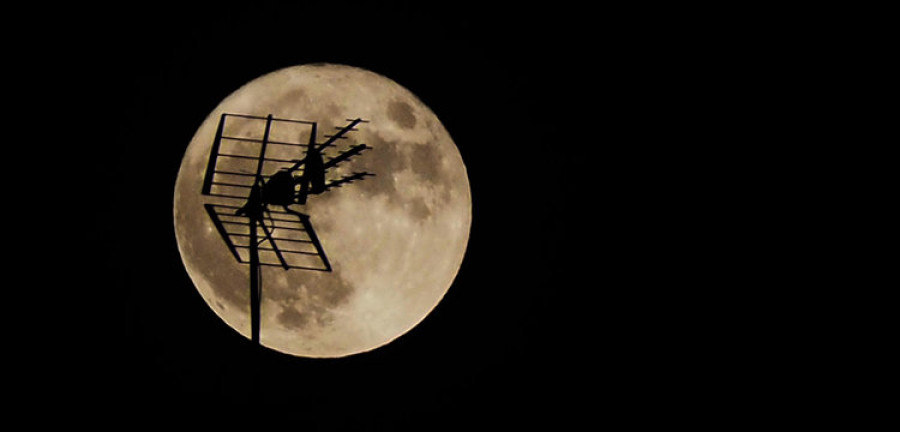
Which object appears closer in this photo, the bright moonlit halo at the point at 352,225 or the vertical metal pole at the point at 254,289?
the vertical metal pole at the point at 254,289

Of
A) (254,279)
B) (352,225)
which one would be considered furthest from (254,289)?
(352,225)

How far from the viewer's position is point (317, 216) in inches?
199

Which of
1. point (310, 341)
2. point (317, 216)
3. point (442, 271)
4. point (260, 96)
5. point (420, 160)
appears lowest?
point (310, 341)

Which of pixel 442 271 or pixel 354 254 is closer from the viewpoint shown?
pixel 354 254

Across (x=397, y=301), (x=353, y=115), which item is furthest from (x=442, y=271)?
(x=353, y=115)

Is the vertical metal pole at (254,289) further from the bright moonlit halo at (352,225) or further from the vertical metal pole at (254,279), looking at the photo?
the bright moonlit halo at (352,225)

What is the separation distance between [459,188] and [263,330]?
1.51m

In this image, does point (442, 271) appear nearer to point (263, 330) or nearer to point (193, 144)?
point (263, 330)

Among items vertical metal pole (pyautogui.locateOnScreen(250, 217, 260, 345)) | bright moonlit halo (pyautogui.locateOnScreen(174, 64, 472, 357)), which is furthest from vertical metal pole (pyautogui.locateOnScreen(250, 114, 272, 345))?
bright moonlit halo (pyautogui.locateOnScreen(174, 64, 472, 357))

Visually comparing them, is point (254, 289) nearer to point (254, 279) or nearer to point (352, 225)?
point (254, 279)

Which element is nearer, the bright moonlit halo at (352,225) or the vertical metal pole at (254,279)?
the vertical metal pole at (254,279)

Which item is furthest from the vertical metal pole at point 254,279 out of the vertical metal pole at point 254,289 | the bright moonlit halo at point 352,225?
the bright moonlit halo at point 352,225

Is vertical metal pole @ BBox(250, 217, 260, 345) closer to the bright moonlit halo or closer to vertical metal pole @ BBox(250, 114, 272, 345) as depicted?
vertical metal pole @ BBox(250, 114, 272, 345)

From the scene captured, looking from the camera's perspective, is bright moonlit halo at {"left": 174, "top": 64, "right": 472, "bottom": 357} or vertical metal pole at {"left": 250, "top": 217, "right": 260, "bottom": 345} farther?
bright moonlit halo at {"left": 174, "top": 64, "right": 472, "bottom": 357}
